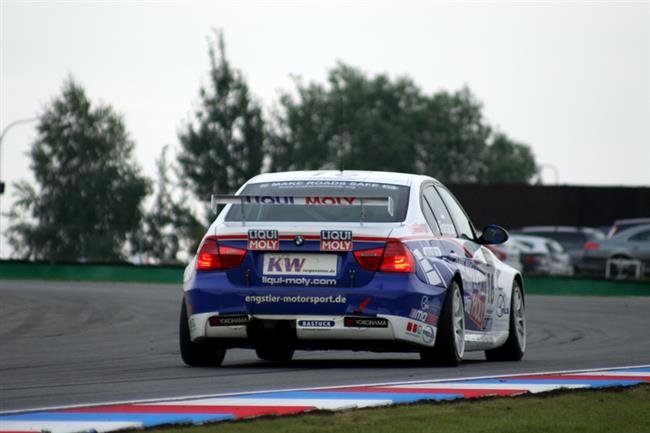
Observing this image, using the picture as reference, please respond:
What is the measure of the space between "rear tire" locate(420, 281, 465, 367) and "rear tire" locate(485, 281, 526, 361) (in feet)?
5.96

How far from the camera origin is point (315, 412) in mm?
7746

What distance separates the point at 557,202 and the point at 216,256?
57235 millimetres

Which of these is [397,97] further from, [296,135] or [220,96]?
[220,96]

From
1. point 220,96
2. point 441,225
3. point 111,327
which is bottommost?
point 111,327

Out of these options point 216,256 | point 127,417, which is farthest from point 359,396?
point 216,256

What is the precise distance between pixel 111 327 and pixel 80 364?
7.42 meters

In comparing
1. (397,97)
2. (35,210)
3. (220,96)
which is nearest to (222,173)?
(220,96)

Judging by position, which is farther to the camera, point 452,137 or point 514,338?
point 452,137

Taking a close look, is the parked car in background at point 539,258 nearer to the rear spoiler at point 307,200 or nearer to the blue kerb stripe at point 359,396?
the rear spoiler at point 307,200

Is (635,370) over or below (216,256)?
below

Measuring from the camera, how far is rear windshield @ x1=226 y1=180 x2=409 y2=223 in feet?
36.5

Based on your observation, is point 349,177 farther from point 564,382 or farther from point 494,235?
point 564,382

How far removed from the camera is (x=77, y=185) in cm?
9662

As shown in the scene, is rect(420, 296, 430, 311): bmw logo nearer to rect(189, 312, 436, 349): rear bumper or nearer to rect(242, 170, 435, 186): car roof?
rect(189, 312, 436, 349): rear bumper
